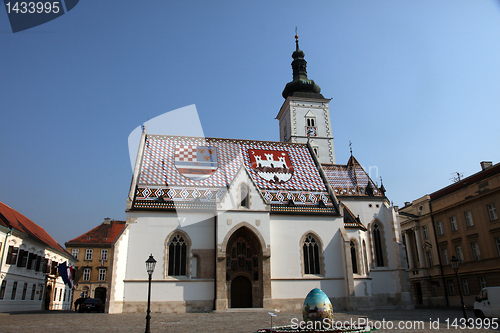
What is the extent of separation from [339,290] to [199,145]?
1537cm

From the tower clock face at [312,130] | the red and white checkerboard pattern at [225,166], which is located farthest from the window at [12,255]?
the tower clock face at [312,130]

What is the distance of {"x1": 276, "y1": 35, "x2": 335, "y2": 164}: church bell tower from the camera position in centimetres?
4481

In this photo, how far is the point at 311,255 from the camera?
86.9 ft

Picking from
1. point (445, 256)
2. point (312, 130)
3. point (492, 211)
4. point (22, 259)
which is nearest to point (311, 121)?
point (312, 130)

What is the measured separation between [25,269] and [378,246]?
29.0m

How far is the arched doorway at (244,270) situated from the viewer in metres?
24.5

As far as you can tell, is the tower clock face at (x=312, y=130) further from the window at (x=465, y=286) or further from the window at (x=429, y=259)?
the window at (x=465, y=286)

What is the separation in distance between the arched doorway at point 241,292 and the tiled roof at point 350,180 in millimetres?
12104

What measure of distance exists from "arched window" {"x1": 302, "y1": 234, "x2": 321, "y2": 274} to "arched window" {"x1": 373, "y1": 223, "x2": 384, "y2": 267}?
6.63m

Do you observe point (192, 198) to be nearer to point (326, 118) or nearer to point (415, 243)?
point (326, 118)

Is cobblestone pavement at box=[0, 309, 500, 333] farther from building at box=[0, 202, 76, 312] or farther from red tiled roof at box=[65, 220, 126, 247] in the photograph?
red tiled roof at box=[65, 220, 126, 247]

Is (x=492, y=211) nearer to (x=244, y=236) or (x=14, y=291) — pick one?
(x=244, y=236)

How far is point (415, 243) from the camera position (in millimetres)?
42688

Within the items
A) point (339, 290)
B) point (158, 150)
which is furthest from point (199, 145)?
point (339, 290)
